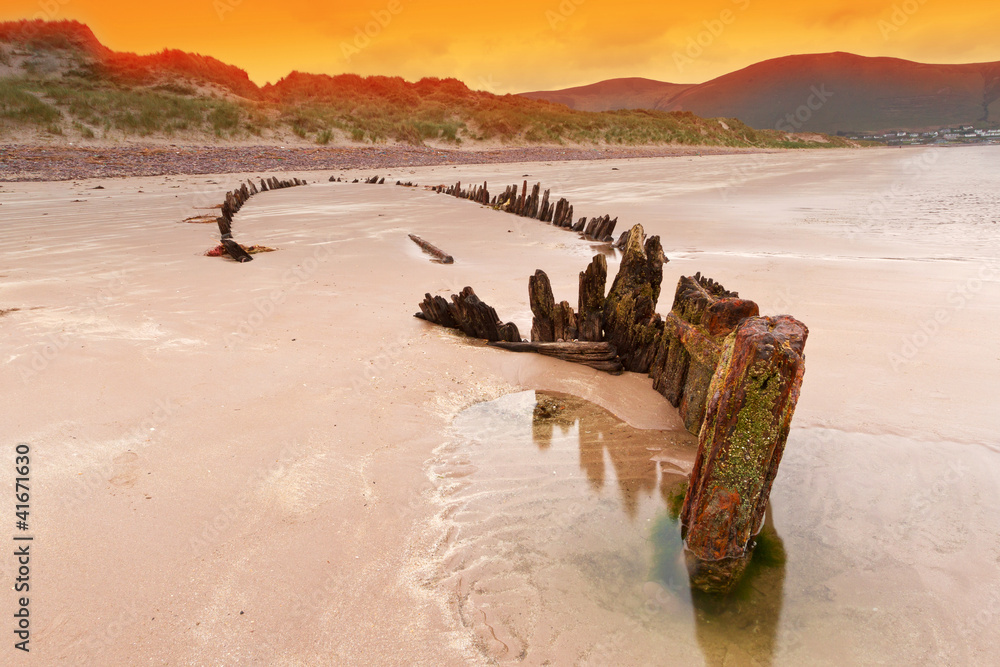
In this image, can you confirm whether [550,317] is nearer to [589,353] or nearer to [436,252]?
[589,353]

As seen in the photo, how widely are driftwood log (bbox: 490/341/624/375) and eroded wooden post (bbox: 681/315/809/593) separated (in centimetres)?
197

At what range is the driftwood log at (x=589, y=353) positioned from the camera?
13.8ft

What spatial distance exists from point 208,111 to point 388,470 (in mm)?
35523

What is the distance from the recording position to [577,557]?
2357 mm

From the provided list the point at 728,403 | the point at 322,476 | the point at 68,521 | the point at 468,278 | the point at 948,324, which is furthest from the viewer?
the point at 468,278

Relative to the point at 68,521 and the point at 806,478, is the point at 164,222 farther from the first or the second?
the point at 806,478

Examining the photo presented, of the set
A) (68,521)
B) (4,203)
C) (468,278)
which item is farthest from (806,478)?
(4,203)

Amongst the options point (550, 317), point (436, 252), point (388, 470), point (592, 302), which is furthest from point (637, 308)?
point (436, 252)

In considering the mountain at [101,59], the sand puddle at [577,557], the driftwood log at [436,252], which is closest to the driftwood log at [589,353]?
the sand puddle at [577,557]

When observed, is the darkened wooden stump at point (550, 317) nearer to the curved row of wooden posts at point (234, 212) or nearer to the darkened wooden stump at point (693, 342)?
the darkened wooden stump at point (693, 342)

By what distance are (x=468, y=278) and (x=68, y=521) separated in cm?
477

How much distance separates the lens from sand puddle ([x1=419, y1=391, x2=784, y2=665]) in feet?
6.45

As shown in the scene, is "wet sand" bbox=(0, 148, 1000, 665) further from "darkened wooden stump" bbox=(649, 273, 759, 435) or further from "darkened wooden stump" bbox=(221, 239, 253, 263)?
"darkened wooden stump" bbox=(221, 239, 253, 263)

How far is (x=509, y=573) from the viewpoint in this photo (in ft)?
7.46
